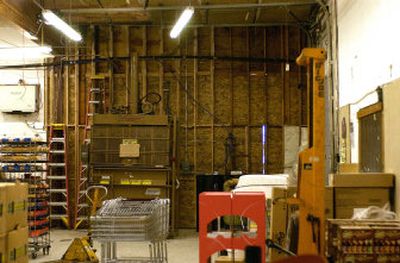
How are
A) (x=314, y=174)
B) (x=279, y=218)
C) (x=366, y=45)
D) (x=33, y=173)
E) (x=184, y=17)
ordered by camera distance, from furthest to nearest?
(x=33, y=173) < (x=184, y=17) < (x=366, y=45) < (x=279, y=218) < (x=314, y=174)

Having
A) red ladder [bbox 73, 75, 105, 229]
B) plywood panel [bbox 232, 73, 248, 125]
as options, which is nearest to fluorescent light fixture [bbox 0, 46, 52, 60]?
red ladder [bbox 73, 75, 105, 229]

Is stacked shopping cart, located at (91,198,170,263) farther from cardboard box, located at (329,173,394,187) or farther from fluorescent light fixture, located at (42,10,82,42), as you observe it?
fluorescent light fixture, located at (42,10,82,42)

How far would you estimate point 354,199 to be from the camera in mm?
5219

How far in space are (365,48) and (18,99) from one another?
8124 mm

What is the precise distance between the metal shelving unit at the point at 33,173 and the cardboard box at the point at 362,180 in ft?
17.2

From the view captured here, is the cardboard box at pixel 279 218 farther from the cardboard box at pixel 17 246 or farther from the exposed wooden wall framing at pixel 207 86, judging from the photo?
the exposed wooden wall framing at pixel 207 86

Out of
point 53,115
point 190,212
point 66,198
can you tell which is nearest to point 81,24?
point 53,115

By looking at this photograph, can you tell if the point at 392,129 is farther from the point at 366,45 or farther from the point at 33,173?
the point at 33,173

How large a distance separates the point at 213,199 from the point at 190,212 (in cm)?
726

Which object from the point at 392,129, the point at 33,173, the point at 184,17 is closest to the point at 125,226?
the point at 392,129

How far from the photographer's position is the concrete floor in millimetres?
8242

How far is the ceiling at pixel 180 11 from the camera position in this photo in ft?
34.0

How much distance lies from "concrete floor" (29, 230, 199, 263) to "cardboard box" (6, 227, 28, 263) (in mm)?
2854

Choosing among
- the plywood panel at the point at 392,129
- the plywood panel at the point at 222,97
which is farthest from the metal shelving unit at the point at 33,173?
the plywood panel at the point at 392,129
